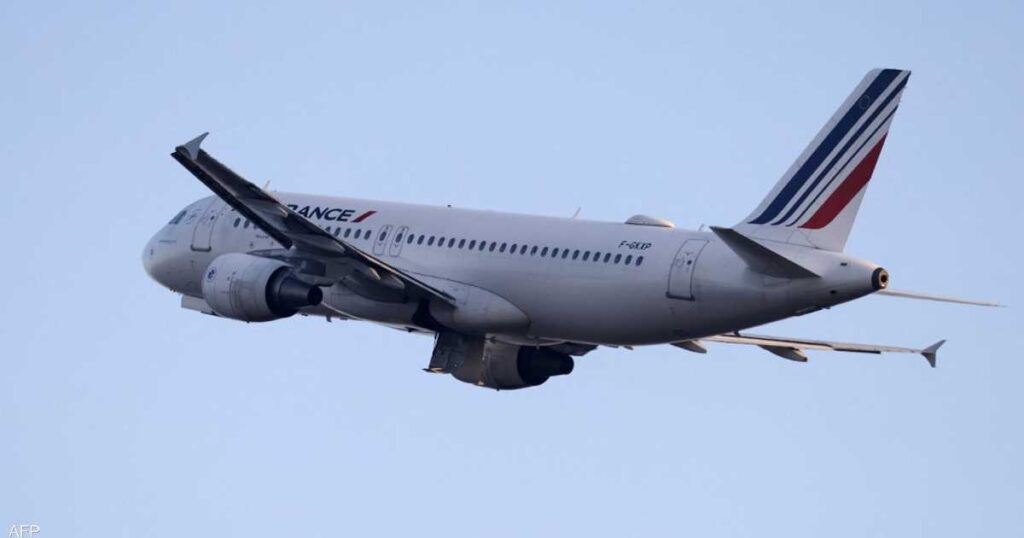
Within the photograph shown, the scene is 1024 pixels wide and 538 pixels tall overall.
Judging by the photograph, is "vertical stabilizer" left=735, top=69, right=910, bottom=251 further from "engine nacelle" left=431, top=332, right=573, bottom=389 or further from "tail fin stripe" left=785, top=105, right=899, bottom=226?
"engine nacelle" left=431, top=332, right=573, bottom=389

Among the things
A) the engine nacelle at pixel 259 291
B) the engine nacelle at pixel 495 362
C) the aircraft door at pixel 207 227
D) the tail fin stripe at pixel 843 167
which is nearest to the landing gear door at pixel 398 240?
the engine nacelle at pixel 495 362

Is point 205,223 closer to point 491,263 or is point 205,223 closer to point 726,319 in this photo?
point 491,263

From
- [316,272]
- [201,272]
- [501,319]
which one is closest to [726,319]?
[501,319]

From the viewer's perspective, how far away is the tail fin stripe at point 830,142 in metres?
64.2

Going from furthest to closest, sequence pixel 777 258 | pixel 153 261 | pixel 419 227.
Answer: pixel 153 261
pixel 419 227
pixel 777 258

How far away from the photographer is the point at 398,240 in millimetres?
74438

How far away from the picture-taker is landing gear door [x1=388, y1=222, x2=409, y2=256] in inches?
2923

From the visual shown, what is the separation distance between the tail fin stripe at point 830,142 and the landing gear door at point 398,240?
1279cm

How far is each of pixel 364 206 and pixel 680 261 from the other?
13.0m

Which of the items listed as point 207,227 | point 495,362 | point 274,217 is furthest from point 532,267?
→ point 207,227

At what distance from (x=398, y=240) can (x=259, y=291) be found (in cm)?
538

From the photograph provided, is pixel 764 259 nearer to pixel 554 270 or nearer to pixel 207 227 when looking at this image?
pixel 554 270

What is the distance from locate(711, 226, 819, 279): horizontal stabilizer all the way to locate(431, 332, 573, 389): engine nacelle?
37.6 ft

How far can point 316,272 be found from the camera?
70625mm
